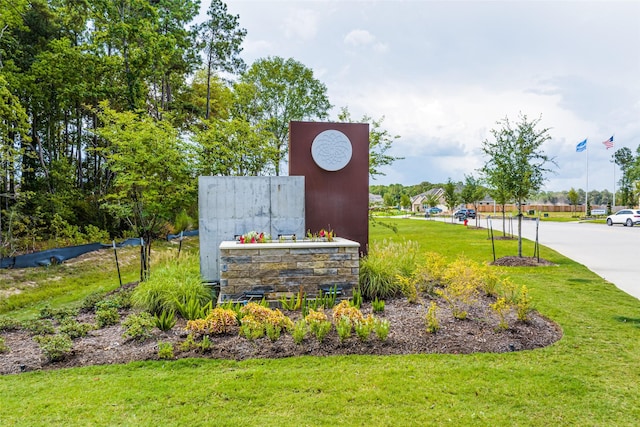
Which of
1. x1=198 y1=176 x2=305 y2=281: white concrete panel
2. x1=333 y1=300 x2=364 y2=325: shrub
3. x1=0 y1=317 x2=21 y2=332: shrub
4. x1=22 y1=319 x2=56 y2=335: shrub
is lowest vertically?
x1=0 y1=317 x2=21 y2=332: shrub

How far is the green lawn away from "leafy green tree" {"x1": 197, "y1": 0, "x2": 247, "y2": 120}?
18.2 meters

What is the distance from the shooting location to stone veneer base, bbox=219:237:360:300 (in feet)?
17.8

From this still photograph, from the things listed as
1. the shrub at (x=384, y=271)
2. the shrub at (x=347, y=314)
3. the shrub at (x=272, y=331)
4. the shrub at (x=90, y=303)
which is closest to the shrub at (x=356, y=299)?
the shrub at (x=384, y=271)

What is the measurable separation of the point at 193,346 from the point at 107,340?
121 centimetres

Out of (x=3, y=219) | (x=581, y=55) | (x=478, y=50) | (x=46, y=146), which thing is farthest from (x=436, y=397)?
(x=46, y=146)

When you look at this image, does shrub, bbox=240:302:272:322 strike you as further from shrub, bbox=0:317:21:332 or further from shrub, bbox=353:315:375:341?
shrub, bbox=0:317:21:332

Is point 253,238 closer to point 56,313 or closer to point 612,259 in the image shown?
point 56,313

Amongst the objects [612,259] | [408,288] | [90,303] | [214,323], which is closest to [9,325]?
[90,303]

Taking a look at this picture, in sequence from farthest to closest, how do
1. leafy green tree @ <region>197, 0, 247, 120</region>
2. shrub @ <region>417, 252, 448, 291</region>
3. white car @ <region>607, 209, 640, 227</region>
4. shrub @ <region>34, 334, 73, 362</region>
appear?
1. white car @ <region>607, 209, 640, 227</region>
2. leafy green tree @ <region>197, 0, 247, 120</region>
3. shrub @ <region>417, 252, 448, 291</region>
4. shrub @ <region>34, 334, 73, 362</region>

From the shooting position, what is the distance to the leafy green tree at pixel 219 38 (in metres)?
19.8

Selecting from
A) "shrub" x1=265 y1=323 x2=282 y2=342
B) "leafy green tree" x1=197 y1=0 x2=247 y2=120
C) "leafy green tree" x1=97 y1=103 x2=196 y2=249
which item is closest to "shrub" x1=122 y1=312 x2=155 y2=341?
"shrub" x1=265 y1=323 x2=282 y2=342

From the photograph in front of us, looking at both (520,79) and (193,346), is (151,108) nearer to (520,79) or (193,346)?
(520,79)

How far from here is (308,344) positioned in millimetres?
4059

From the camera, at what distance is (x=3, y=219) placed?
11.1 meters
